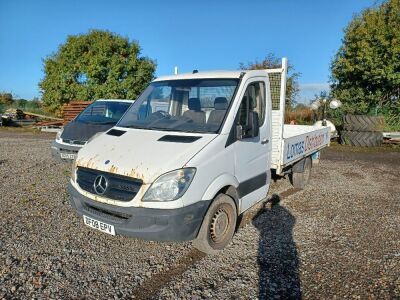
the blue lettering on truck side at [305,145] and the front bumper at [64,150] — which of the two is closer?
the blue lettering on truck side at [305,145]

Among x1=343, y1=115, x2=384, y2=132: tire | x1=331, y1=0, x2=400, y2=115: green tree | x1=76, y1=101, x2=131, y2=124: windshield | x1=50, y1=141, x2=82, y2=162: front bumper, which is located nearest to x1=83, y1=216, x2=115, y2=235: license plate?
x1=50, y1=141, x2=82, y2=162: front bumper

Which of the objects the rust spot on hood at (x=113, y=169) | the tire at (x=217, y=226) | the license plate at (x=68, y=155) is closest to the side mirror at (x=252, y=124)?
the tire at (x=217, y=226)

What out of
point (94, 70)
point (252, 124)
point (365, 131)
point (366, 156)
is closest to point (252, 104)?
point (252, 124)

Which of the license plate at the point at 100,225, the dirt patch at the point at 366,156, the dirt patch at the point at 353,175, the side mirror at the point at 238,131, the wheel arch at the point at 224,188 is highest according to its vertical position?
the side mirror at the point at 238,131

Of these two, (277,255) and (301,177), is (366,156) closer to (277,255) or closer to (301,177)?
(301,177)

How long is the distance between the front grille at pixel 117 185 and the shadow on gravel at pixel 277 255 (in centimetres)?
164

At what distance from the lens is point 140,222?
3207mm

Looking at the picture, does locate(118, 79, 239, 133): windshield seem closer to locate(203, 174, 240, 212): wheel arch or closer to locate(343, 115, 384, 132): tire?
locate(203, 174, 240, 212): wheel arch

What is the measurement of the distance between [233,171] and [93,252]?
1975mm

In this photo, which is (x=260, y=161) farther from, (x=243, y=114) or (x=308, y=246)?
(x=308, y=246)

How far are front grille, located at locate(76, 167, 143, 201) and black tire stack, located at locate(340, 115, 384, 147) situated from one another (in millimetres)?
13412

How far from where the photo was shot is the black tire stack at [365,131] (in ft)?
45.9

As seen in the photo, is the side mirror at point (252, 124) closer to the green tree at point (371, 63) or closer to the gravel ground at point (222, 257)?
the gravel ground at point (222, 257)

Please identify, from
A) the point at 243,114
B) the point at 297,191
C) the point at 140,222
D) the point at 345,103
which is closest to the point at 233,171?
the point at 243,114
